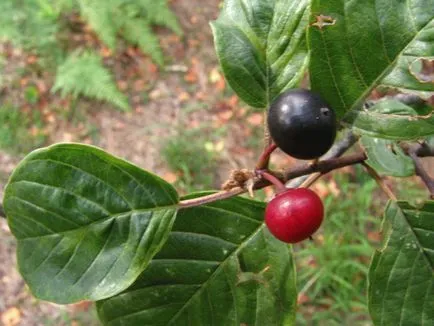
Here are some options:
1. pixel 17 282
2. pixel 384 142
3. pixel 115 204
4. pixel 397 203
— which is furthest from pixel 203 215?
pixel 17 282

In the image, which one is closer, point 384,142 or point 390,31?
point 390,31

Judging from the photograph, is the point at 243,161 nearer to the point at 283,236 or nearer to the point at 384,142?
the point at 384,142

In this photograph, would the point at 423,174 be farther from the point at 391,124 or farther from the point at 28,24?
the point at 28,24

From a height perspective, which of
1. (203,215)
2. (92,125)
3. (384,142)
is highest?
(203,215)

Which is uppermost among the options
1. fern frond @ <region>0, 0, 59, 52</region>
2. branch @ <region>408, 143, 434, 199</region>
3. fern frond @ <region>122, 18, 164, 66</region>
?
branch @ <region>408, 143, 434, 199</region>

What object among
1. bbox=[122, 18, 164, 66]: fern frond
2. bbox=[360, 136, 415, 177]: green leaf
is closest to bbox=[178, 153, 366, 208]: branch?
bbox=[360, 136, 415, 177]: green leaf

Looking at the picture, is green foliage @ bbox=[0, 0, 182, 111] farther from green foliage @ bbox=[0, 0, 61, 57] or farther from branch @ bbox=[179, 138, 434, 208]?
branch @ bbox=[179, 138, 434, 208]

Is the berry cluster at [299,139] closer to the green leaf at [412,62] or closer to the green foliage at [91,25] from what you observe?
the green leaf at [412,62]
